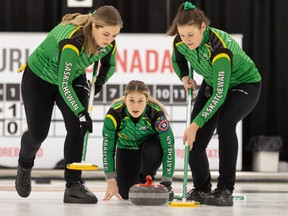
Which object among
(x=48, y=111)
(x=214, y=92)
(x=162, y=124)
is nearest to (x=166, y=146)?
(x=162, y=124)

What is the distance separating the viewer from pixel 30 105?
3.71 meters

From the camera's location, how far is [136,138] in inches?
161

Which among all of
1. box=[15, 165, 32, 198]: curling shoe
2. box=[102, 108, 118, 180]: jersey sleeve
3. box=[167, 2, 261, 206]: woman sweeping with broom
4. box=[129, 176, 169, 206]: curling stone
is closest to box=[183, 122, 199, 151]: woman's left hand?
box=[167, 2, 261, 206]: woman sweeping with broom

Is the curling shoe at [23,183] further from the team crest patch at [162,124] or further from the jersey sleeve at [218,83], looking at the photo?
the jersey sleeve at [218,83]

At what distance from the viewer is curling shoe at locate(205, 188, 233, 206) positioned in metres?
3.58

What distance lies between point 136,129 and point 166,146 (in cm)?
20

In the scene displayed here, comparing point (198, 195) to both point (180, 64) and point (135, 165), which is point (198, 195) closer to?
point (135, 165)

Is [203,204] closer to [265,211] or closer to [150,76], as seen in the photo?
[265,211]

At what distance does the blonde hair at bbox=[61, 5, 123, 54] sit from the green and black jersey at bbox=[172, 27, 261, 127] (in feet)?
1.40

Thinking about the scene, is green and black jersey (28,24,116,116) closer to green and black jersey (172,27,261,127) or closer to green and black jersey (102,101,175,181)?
green and black jersey (102,101,175,181)

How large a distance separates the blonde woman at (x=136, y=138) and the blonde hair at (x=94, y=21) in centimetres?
37

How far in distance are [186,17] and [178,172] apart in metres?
3.03

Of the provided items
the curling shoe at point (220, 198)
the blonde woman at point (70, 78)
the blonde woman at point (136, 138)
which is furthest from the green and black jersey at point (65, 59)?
the curling shoe at point (220, 198)

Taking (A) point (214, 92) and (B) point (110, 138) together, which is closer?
(A) point (214, 92)
